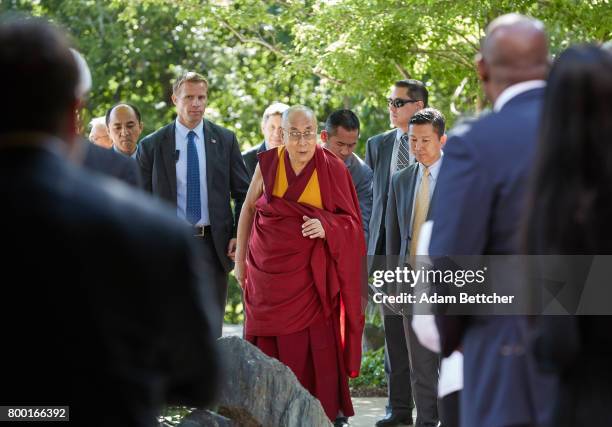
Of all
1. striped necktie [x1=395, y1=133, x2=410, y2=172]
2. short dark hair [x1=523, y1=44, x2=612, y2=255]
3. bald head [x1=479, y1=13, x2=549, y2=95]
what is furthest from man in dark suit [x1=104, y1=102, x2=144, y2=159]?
short dark hair [x1=523, y1=44, x2=612, y2=255]

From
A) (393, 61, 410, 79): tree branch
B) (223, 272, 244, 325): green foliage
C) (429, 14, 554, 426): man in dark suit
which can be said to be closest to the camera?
(429, 14, 554, 426): man in dark suit

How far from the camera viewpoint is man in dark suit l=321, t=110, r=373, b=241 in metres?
9.84

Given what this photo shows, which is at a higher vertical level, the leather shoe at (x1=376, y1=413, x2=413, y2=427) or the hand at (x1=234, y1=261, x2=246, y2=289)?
the hand at (x1=234, y1=261, x2=246, y2=289)

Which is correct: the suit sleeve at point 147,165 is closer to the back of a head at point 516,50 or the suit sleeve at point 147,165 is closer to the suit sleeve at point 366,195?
the suit sleeve at point 366,195

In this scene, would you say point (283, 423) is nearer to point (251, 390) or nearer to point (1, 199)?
point (251, 390)

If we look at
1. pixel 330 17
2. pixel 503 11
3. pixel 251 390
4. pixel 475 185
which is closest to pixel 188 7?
pixel 330 17

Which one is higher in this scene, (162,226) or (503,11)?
(503,11)

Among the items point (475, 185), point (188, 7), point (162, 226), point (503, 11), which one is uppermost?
point (188, 7)

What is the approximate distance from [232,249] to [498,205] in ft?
18.6

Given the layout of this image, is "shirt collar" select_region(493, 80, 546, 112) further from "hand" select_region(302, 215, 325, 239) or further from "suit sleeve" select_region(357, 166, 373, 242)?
"suit sleeve" select_region(357, 166, 373, 242)

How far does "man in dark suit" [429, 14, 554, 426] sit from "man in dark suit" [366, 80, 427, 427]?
16.9ft

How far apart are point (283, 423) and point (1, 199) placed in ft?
16.5

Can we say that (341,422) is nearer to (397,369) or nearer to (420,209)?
(397,369)

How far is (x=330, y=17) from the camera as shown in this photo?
12422 millimetres
